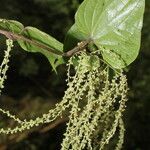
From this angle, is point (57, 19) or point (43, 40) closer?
point (43, 40)

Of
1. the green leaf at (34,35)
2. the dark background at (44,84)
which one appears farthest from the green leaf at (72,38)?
the dark background at (44,84)

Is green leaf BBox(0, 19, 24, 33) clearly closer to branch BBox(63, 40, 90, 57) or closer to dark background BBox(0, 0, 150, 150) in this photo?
branch BBox(63, 40, 90, 57)

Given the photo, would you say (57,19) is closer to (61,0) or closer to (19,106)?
(61,0)

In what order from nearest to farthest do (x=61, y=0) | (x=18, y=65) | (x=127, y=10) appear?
(x=127, y=10)
(x=61, y=0)
(x=18, y=65)

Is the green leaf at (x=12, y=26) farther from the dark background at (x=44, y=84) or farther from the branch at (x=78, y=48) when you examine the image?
the dark background at (x=44, y=84)

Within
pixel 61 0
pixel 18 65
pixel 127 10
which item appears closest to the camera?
pixel 127 10

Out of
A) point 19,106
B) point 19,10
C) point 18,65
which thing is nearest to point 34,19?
point 19,10
